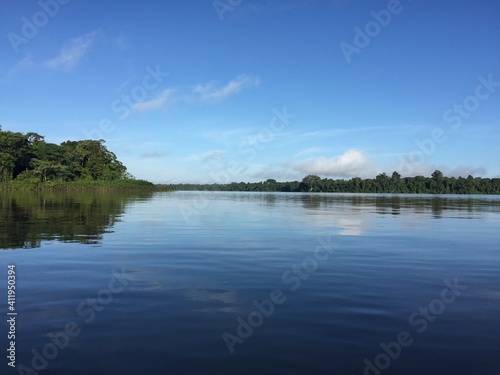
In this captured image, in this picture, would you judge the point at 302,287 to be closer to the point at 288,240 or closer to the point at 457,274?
the point at 457,274

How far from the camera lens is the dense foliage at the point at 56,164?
111m

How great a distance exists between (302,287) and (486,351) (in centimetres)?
451

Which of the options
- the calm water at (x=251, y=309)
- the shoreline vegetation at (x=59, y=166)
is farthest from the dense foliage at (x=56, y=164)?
the calm water at (x=251, y=309)

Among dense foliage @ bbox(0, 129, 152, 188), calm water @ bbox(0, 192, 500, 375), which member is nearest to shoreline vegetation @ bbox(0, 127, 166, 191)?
dense foliage @ bbox(0, 129, 152, 188)

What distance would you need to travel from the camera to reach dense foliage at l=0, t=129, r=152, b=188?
111m

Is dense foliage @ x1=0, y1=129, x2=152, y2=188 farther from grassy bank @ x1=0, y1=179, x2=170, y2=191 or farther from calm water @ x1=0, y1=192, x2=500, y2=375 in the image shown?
calm water @ x1=0, y1=192, x2=500, y2=375

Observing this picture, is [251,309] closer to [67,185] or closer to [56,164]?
[67,185]

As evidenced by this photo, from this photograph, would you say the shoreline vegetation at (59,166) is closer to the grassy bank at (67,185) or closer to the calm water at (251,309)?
the grassy bank at (67,185)

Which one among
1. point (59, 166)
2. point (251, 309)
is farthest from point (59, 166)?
point (251, 309)

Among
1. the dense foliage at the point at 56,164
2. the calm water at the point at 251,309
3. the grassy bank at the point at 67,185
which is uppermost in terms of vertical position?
the dense foliage at the point at 56,164

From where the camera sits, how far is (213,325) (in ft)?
23.7

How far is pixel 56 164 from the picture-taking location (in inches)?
4759

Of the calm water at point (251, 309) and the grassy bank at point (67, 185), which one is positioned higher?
the grassy bank at point (67, 185)

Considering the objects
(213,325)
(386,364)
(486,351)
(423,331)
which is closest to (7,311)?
(213,325)
